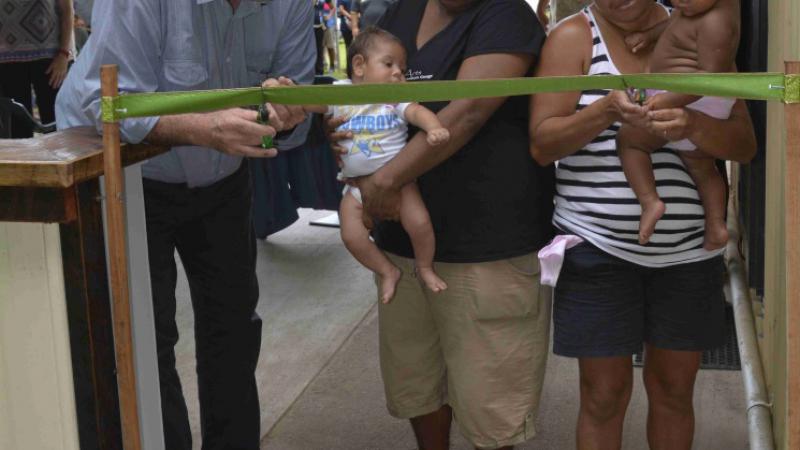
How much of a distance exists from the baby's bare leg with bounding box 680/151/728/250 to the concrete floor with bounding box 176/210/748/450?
1372mm

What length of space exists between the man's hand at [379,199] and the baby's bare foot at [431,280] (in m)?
0.18

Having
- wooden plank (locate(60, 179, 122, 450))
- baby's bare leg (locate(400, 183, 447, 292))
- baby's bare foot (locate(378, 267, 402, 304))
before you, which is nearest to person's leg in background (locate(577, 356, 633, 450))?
baby's bare leg (locate(400, 183, 447, 292))

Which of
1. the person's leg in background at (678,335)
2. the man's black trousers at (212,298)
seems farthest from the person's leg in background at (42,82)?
the person's leg in background at (678,335)

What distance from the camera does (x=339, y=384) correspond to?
504cm

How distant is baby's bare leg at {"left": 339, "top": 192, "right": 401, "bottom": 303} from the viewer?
3520 mm

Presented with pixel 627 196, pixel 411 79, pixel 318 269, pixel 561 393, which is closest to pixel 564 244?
pixel 627 196

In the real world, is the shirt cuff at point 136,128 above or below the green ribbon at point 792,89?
below

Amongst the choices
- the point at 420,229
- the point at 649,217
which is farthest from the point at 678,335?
the point at 420,229

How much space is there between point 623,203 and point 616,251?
0.13 m

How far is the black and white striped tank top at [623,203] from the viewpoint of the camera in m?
3.12

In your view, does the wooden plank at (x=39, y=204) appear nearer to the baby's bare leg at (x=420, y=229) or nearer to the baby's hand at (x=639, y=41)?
the baby's bare leg at (x=420, y=229)

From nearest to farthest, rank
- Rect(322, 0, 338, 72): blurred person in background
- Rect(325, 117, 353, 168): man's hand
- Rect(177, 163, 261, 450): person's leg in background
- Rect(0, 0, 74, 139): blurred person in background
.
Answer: Rect(325, 117, 353, 168): man's hand
Rect(177, 163, 261, 450): person's leg in background
Rect(0, 0, 74, 139): blurred person in background
Rect(322, 0, 338, 72): blurred person in background

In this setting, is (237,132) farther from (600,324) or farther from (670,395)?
(670,395)

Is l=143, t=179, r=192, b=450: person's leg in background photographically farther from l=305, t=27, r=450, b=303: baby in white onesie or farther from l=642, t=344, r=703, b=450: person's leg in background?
l=642, t=344, r=703, b=450: person's leg in background
